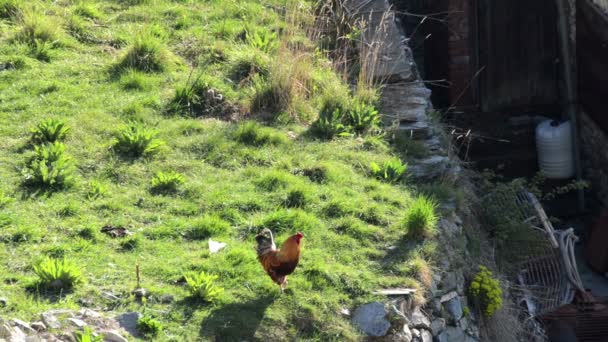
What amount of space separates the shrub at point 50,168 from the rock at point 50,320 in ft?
5.88

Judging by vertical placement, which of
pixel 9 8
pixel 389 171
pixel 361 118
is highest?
pixel 9 8

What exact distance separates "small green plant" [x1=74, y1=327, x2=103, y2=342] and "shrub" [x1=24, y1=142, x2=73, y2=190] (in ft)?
6.68

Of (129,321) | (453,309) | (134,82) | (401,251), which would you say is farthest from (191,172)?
(453,309)

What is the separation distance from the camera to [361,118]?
8.34 m

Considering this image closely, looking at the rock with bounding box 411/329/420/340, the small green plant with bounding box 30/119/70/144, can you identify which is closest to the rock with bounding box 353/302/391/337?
the rock with bounding box 411/329/420/340

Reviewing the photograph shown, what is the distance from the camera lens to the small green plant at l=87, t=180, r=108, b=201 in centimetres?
701

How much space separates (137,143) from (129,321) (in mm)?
2398

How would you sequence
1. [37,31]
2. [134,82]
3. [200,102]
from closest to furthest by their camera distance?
[200,102], [134,82], [37,31]

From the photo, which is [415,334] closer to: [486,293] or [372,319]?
[372,319]

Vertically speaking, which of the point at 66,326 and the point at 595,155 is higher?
the point at 66,326

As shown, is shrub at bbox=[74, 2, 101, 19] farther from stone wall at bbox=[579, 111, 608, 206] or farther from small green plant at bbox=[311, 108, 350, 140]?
stone wall at bbox=[579, 111, 608, 206]

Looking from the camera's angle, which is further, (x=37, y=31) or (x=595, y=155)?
(x=595, y=155)

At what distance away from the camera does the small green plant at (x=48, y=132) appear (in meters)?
7.61

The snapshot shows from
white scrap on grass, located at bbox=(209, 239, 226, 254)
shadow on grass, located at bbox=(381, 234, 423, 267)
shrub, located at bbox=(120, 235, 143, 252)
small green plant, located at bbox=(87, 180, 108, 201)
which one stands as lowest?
shadow on grass, located at bbox=(381, 234, 423, 267)
